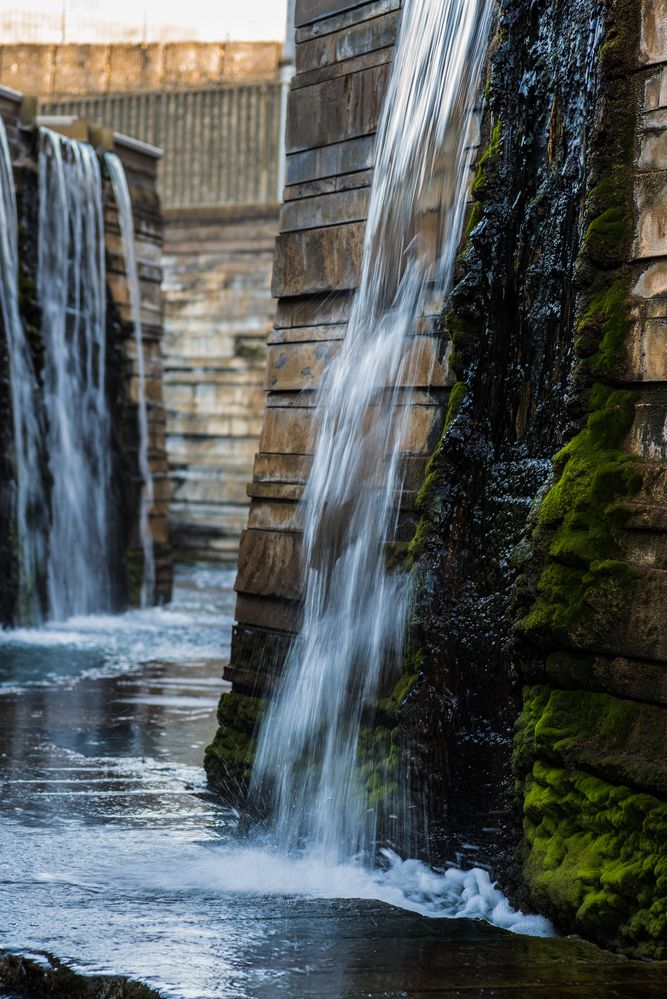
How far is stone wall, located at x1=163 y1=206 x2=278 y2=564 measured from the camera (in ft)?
67.2

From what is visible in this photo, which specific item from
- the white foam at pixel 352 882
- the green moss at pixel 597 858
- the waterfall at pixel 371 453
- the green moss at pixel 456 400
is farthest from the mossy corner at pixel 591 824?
the green moss at pixel 456 400

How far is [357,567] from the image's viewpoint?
5.50 metres

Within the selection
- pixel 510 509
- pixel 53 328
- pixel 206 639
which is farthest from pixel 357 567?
pixel 53 328

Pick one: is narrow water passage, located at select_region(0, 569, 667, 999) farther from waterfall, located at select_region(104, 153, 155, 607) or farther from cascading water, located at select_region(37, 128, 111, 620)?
waterfall, located at select_region(104, 153, 155, 607)

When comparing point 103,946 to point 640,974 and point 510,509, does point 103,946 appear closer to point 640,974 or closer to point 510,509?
point 640,974

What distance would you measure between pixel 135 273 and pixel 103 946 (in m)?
11.6

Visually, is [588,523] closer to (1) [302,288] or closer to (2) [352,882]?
(2) [352,882]

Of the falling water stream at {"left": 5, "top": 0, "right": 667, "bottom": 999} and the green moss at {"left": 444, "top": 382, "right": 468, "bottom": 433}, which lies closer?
the falling water stream at {"left": 5, "top": 0, "right": 667, "bottom": 999}

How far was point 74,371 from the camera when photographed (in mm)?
13914

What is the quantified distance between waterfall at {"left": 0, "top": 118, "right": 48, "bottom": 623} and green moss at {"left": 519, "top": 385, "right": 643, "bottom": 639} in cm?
938

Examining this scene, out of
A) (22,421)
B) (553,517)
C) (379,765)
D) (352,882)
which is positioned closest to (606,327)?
(553,517)

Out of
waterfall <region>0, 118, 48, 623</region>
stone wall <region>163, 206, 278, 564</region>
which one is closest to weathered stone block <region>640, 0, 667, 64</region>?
waterfall <region>0, 118, 48, 623</region>

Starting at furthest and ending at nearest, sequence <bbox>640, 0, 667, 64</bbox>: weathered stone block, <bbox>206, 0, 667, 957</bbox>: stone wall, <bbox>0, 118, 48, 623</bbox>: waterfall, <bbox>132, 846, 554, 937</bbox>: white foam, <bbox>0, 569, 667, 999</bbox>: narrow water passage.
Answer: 1. <bbox>0, 118, 48, 623</bbox>: waterfall
2. <bbox>132, 846, 554, 937</bbox>: white foam
3. <bbox>640, 0, 667, 64</bbox>: weathered stone block
4. <bbox>206, 0, 667, 957</bbox>: stone wall
5. <bbox>0, 569, 667, 999</bbox>: narrow water passage

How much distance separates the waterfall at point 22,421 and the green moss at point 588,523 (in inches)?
369
